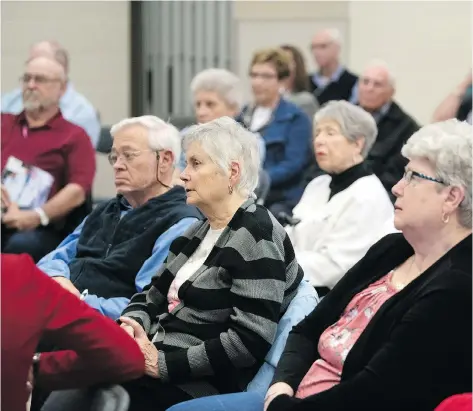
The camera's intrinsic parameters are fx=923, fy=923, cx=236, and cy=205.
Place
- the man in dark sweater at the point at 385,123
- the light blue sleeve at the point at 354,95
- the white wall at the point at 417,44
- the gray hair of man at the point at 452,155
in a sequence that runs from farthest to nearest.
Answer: the white wall at the point at 417,44
the light blue sleeve at the point at 354,95
the man in dark sweater at the point at 385,123
the gray hair of man at the point at 452,155

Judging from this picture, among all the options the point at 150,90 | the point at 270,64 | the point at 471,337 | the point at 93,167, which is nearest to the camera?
the point at 471,337

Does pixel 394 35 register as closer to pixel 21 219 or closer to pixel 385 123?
pixel 385 123

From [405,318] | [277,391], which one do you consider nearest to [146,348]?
[277,391]

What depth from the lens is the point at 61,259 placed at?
10.5 ft

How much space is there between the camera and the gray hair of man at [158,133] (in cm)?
307

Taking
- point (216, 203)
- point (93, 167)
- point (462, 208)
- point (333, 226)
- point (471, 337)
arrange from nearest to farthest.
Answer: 1. point (471, 337)
2. point (462, 208)
3. point (216, 203)
4. point (333, 226)
5. point (93, 167)

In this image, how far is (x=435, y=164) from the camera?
218 cm

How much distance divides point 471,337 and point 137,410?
89cm

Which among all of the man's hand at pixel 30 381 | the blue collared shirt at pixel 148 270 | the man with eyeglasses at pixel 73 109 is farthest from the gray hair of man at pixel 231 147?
the man with eyeglasses at pixel 73 109

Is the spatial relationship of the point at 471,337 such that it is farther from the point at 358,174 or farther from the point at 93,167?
the point at 93,167

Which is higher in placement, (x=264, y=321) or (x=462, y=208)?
(x=462, y=208)

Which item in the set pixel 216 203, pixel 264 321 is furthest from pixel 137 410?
pixel 216 203

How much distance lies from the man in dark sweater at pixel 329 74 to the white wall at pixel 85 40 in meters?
1.56

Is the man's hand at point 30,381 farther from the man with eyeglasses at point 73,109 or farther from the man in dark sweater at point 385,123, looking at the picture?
the man with eyeglasses at point 73,109
